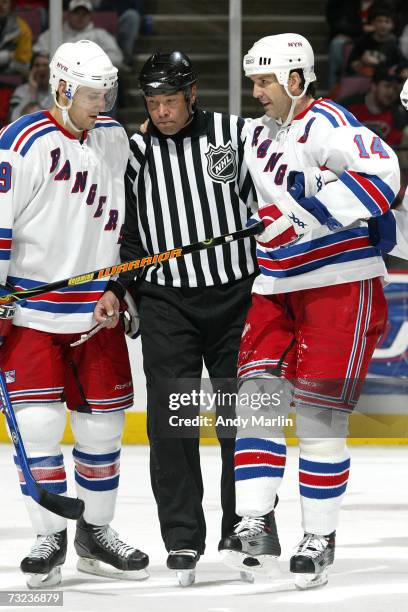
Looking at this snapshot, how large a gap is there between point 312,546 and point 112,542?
0.53 meters

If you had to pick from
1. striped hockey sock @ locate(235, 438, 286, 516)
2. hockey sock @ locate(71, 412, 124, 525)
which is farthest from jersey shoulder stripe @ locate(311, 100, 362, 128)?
hockey sock @ locate(71, 412, 124, 525)

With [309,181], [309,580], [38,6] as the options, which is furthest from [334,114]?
[38,6]

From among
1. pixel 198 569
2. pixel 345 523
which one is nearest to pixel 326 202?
pixel 198 569

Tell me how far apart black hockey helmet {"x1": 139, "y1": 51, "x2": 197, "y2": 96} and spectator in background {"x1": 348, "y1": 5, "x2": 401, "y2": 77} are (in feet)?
11.1

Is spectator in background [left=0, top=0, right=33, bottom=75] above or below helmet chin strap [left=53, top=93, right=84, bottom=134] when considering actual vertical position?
below

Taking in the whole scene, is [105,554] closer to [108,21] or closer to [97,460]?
[97,460]

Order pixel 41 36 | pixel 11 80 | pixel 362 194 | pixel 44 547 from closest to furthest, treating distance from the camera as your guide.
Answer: pixel 362 194
pixel 44 547
pixel 41 36
pixel 11 80

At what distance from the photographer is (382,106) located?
645cm

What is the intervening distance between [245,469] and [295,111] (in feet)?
2.50

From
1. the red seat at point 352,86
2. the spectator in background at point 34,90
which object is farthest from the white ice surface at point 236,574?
the red seat at point 352,86

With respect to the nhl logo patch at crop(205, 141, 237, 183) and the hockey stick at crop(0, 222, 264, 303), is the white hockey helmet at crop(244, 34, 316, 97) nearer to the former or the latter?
the nhl logo patch at crop(205, 141, 237, 183)

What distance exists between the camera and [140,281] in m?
3.44

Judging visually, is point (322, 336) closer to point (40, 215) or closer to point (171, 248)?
point (171, 248)

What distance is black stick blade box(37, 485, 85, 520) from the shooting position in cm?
326
